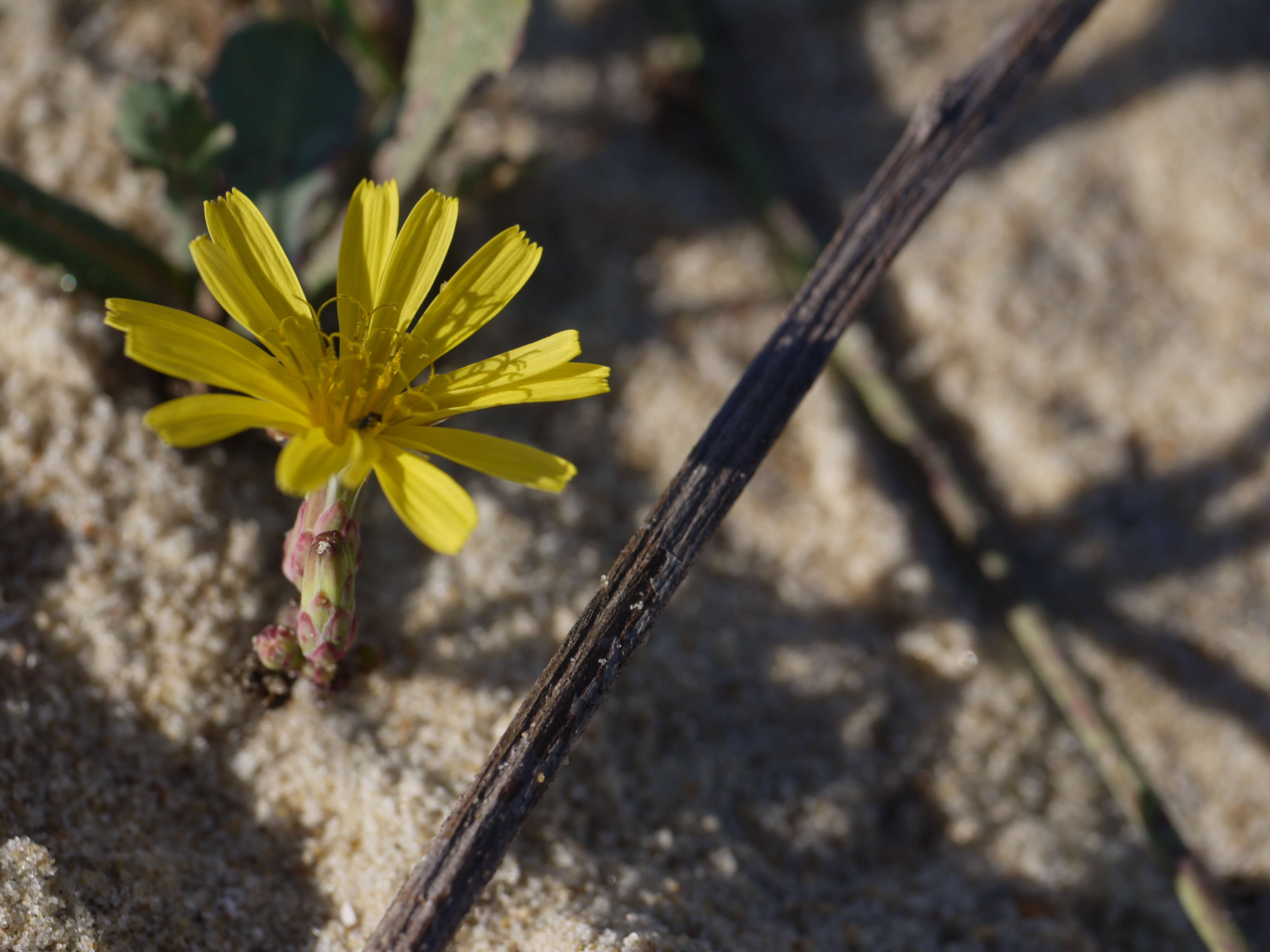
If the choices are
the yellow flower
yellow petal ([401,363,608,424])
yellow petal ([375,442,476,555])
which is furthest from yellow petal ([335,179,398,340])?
yellow petal ([375,442,476,555])

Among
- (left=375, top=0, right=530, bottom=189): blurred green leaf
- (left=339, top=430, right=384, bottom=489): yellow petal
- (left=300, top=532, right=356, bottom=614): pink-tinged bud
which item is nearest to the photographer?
(left=339, top=430, right=384, bottom=489): yellow petal

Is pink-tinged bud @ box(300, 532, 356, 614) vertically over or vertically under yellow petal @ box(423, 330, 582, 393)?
under

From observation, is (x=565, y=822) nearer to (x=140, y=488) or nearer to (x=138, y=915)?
(x=138, y=915)

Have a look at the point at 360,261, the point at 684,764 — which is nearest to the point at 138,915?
the point at 684,764

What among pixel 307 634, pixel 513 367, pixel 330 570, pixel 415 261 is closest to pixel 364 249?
pixel 415 261

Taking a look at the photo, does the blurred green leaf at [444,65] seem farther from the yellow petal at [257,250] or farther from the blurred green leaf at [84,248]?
the yellow petal at [257,250]

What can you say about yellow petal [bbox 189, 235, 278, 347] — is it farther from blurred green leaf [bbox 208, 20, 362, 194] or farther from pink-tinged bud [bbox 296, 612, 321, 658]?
blurred green leaf [bbox 208, 20, 362, 194]

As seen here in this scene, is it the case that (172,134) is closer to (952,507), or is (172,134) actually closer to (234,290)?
(234,290)
